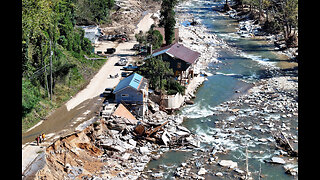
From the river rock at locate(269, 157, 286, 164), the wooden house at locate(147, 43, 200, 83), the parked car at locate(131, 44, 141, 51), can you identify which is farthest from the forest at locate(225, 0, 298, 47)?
the river rock at locate(269, 157, 286, 164)

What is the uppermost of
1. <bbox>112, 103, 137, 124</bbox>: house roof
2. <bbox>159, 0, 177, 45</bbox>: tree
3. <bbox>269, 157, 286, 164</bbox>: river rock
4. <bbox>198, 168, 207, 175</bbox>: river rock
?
<bbox>159, 0, 177, 45</bbox>: tree

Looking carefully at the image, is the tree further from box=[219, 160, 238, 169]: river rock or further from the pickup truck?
box=[219, 160, 238, 169]: river rock

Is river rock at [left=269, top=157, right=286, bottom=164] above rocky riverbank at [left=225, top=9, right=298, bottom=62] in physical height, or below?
below

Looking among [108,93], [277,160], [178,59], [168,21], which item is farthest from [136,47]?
[277,160]

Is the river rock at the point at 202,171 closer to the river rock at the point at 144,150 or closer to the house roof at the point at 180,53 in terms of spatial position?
the river rock at the point at 144,150

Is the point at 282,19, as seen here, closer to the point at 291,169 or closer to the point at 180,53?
the point at 180,53

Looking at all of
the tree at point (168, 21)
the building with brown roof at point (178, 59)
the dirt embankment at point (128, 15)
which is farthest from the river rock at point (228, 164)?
the dirt embankment at point (128, 15)
